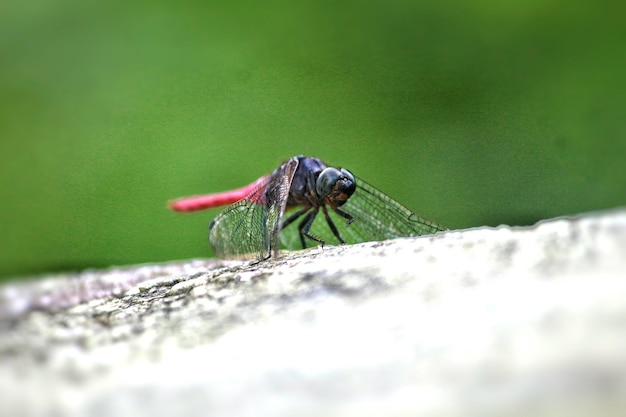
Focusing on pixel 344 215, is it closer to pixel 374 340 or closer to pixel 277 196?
pixel 277 196

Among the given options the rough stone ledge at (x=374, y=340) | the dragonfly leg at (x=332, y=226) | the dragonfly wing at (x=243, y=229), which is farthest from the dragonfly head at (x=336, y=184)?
the rough stone ledge at (x=374, y=340)

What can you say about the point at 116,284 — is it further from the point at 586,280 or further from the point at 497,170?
the point at 497,170

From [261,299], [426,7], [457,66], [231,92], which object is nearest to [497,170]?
[457,66]

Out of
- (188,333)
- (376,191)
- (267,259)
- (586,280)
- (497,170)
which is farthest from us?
(497,170)

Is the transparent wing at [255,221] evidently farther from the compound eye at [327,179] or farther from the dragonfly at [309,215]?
the compound eye at [327,179]

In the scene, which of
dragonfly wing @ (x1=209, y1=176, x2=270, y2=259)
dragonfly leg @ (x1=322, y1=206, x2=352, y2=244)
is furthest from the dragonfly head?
dragonfly wing @ (x1=209, y1=176, x2=270, y2=259)

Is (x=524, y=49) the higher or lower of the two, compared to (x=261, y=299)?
higher

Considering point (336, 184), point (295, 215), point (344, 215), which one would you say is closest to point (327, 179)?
point (336, 184)
